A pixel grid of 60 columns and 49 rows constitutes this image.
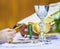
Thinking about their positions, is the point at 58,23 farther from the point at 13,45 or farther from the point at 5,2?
the point at 5,2

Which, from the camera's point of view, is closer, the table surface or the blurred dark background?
the table surface

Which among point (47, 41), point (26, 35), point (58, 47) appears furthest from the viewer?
point (26, 35)

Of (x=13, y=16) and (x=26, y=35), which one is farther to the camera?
(x=13, y=16)

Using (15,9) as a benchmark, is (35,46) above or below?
below

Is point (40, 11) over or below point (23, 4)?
below

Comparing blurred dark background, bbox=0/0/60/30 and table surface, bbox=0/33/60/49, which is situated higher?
blurred dark background, bbox=0/0/60/30

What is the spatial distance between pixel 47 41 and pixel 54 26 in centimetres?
19

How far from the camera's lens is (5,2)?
10.1 ft

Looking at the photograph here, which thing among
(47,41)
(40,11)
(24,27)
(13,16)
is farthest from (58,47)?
(13,16)

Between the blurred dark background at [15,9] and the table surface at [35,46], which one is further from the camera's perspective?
the blurred dark background at [15,9]

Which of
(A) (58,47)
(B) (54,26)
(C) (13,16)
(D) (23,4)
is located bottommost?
(A) (58,47)

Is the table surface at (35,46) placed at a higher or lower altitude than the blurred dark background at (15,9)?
lower

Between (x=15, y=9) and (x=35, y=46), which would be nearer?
(x=35, y=46)

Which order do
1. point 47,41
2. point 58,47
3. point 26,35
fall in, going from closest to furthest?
point 58,47, point 47,41, point 26,35
